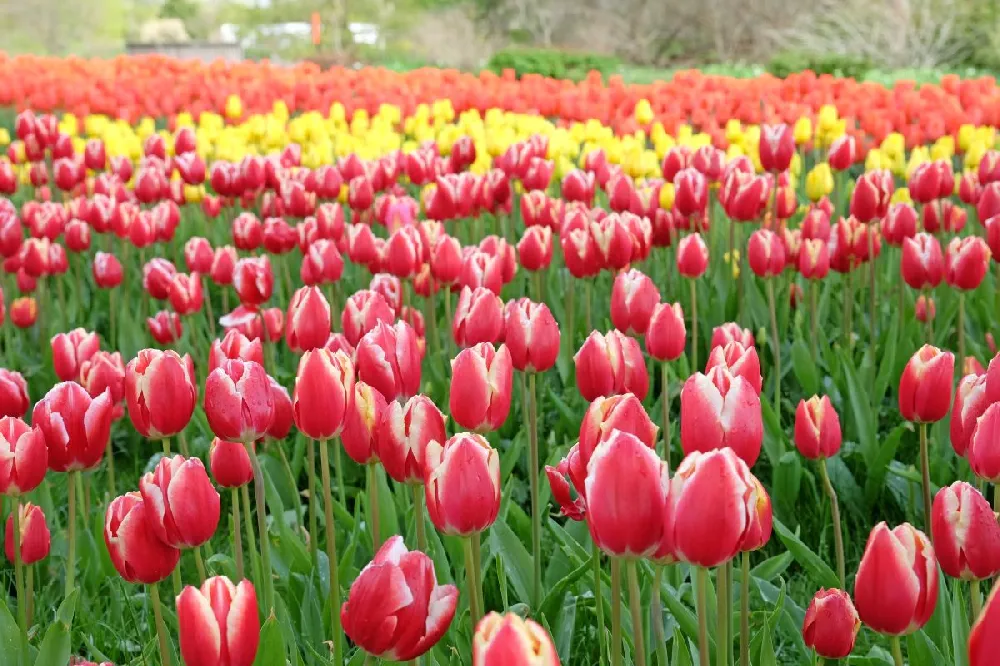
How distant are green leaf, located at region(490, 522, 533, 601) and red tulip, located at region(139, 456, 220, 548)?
0.91 m

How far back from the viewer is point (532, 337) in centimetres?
207

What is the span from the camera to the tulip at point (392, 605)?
1.21 m

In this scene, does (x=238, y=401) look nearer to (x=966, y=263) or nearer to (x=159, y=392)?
(x=159, y=392)

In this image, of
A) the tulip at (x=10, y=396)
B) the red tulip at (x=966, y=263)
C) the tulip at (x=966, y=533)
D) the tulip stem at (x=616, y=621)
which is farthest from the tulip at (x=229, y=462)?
the red tulip at (x=966, y=263)

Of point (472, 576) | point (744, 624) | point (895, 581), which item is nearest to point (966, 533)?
point (895, 581)

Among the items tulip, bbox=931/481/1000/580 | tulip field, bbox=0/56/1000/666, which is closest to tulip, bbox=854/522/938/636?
tulip field, bbox=0/56/1000/666

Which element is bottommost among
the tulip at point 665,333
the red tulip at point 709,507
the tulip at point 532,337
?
the tulip at point 665,333

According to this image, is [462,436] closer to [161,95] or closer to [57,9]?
[161,95]

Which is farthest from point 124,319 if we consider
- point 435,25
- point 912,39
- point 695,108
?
point 435,25

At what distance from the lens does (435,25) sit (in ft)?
123

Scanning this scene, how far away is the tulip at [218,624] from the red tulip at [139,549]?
331 millimetres

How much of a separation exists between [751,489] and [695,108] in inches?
282

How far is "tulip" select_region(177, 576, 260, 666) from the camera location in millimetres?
1196

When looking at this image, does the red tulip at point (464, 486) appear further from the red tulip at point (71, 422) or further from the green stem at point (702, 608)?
the red tulip at point (71, 422)
